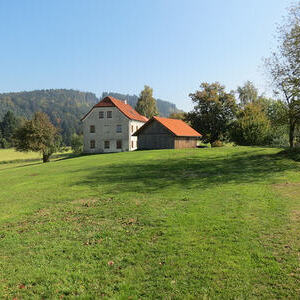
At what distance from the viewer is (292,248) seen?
25.0 feet

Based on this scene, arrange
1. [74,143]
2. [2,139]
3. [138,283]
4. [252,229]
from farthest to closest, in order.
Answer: [2,139], [74,143], [252,229], [138,283]

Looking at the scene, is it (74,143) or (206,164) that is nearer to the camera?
(206,164)

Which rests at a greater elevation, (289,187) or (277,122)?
(277,122)

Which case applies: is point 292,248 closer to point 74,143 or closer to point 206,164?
point 206,164

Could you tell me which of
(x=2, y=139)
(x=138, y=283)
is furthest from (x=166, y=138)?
(x=2, y=139)

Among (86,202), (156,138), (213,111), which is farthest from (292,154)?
(213,111)

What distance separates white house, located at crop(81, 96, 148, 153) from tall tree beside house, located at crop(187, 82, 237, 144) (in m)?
16.4

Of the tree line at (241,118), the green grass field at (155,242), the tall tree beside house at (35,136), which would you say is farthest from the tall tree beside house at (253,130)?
the tall tree beside house at (35,136)

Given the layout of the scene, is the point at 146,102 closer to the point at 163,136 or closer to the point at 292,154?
the point at 163,136

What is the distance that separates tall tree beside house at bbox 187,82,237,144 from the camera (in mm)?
62844

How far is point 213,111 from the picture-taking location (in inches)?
2491

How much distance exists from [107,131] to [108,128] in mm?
693

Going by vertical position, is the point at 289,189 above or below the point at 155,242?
above

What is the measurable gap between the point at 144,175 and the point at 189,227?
39.0 feet
